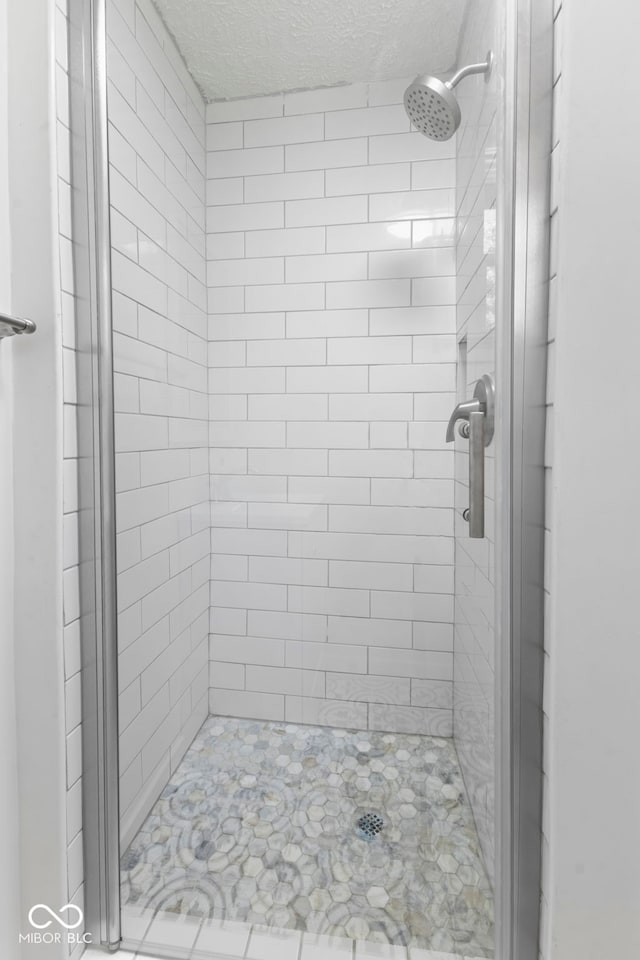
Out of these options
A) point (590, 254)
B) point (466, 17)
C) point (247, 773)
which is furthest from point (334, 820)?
point (466, 17)

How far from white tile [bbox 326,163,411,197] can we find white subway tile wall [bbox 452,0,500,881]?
11cm

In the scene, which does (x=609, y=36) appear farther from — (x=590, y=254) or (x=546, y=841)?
(x=546, y=841)

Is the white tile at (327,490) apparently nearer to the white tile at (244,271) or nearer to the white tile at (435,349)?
the white tile at (435,349)

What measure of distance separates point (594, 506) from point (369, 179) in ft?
2.46

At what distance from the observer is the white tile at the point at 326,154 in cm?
91

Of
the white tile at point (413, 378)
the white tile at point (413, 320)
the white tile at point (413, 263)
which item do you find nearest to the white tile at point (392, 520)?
the white tile at point (413, 378)

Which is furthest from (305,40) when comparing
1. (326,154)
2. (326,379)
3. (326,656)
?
(326,656)

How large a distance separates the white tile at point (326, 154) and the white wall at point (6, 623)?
1.67 ft

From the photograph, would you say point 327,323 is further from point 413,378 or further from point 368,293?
point 413,378

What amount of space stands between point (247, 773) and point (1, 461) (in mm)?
799

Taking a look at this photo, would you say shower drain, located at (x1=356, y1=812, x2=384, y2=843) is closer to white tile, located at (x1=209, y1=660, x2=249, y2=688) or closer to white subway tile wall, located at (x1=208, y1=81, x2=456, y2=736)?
white subway tile wall, located at (x1=208, y1=81, x2=456, y2=736)

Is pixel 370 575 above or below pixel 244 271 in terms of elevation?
below

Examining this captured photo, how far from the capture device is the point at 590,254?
65 cm

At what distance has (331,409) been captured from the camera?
956 mm
